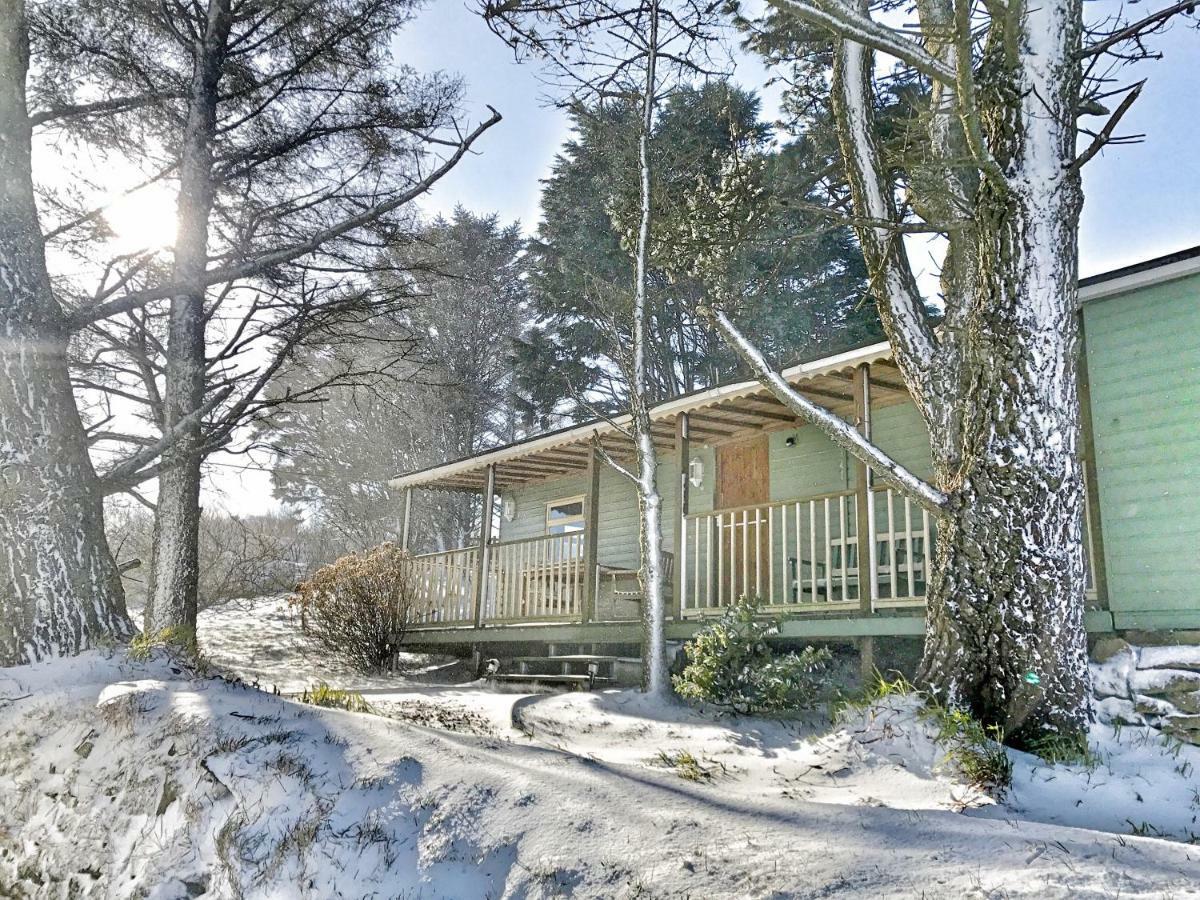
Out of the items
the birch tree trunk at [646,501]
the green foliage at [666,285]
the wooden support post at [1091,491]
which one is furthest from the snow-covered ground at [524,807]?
the green foliage at [666,285]

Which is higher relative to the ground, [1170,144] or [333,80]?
[333,80]

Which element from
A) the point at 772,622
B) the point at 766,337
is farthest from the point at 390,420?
the point at 772,622

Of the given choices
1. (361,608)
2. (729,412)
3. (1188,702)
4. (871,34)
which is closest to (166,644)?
(361,608)

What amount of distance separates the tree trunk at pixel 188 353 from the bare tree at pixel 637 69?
3.56m

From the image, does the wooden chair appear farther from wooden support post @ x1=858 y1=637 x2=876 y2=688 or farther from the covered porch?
wooden support post @ x1=858 y1=637 x2=876 y2=688

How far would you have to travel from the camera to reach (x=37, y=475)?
6113 mm

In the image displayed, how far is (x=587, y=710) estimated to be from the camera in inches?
276

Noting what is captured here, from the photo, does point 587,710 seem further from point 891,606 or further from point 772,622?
point 891,606

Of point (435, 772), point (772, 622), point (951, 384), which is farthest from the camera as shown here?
point (772, 622)

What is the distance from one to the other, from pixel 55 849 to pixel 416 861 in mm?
2417

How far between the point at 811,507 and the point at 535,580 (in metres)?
4.55

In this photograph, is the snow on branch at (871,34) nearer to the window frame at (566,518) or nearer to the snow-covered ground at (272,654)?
the snow-covered ground at (272,654)

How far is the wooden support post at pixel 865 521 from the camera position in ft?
26.1

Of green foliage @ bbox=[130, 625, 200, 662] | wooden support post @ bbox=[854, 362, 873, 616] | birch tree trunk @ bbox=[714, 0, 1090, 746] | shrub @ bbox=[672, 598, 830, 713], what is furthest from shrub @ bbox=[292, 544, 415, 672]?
birch tree trunk @ bbox=[714, 0, 1090, 746]
